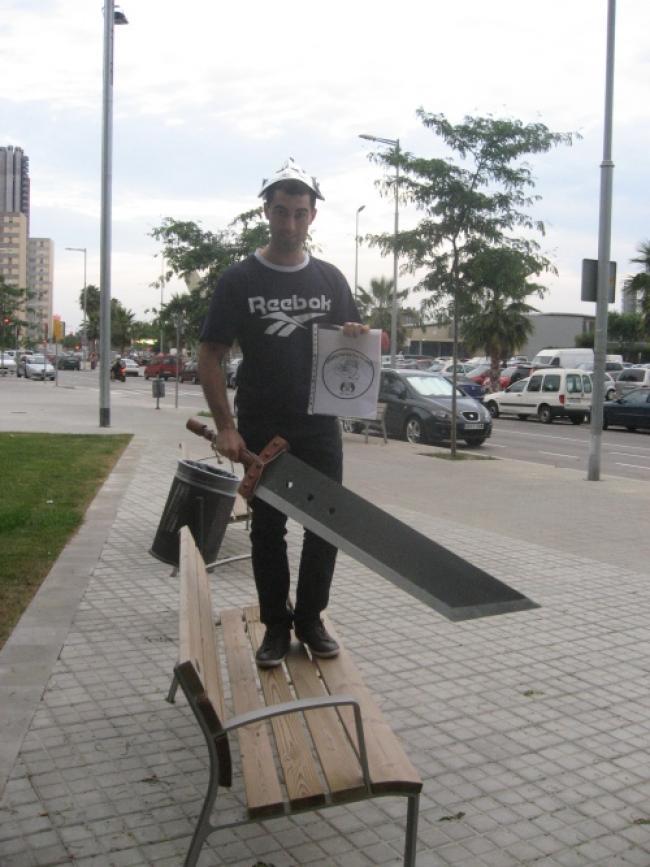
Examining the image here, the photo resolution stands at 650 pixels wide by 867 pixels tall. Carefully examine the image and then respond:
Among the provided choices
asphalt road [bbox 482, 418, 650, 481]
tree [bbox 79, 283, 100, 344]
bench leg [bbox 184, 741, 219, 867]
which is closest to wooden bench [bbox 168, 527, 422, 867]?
bench leg [bbox 184, 741, 219, 867]

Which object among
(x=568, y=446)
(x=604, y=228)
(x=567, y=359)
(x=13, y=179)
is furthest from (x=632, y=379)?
(x=13, y=179)

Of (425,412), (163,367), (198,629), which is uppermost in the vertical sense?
(163,367)

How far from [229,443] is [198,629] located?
27.0 inches

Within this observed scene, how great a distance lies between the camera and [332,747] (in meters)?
2.90

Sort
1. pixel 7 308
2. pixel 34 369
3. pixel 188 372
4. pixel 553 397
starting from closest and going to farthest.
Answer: pixel 553 397
pixel 188 372
pixel 34 369
pixel 7 308

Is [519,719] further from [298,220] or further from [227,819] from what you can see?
[298,220]

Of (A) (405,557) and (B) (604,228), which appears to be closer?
(A) (405,557)

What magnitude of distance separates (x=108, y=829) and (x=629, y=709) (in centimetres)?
238

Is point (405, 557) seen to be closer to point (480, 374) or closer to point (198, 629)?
point (198, 629)

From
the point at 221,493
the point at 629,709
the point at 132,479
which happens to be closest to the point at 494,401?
the point at 132,479

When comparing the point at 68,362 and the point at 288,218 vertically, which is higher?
the point at 288,218

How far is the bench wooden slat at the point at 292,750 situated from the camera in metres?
2.66

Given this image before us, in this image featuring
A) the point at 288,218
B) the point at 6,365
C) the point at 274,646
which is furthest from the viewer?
the point at 6,365

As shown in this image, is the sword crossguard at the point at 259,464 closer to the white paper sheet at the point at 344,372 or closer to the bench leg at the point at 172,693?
the white paper sheet at the point at 344,372
